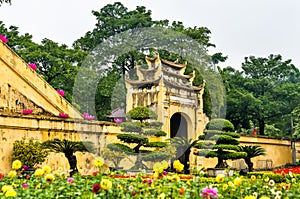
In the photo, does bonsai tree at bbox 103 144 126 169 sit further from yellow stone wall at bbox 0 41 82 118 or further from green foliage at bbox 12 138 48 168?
green foliage at bbox 12 138 48 168

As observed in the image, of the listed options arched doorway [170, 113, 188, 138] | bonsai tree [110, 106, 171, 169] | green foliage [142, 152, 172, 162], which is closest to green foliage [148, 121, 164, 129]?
bonsai tree [110, 106, 171, 169]

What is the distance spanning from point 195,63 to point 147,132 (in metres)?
11.4

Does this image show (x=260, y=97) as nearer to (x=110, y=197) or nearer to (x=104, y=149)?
(x=104, y=149)

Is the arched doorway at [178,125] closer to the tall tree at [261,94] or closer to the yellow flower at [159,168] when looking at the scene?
the tall tree at [261,94]

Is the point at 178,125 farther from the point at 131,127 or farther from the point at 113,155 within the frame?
the point at 113,155

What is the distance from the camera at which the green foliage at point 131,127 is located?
1642cm

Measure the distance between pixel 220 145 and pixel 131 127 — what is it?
140 inches

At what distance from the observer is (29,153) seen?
13008mm

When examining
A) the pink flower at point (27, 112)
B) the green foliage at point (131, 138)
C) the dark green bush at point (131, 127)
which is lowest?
the green foliage at point (131, 138)

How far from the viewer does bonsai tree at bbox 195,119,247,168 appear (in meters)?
17.2

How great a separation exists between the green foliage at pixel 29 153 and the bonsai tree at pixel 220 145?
6.93 metres

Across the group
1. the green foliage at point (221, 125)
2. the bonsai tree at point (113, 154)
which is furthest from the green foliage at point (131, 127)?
the green foliage at point (221, 125)

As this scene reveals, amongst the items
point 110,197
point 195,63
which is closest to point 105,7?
point 195,63

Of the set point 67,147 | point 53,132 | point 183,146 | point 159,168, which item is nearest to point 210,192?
point 159,168
